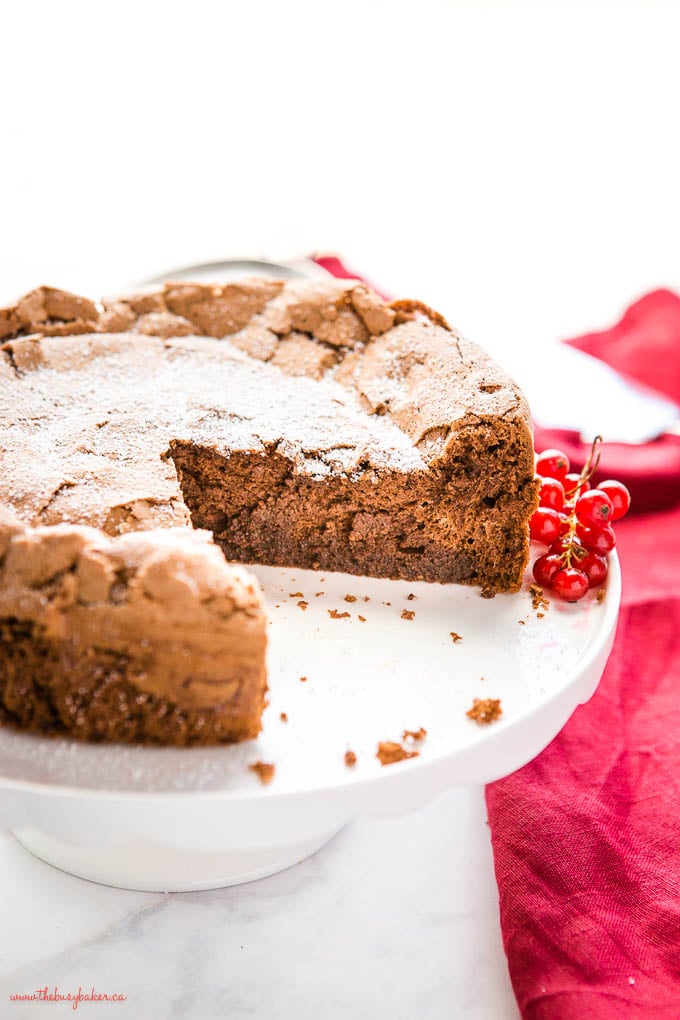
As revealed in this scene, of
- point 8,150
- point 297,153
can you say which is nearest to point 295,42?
point 297,153

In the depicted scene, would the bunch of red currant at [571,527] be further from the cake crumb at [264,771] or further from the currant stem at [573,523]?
the cake crumb at [264,771]

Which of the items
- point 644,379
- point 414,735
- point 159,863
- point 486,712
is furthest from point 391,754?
point 644,379

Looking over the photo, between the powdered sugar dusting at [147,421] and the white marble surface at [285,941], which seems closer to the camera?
the white marble surface at [285,941]

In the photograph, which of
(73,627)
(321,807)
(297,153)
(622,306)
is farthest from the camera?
(622,306)

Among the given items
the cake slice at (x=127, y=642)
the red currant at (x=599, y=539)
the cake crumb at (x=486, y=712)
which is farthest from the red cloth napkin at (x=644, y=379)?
the cake slice at (x=127, y=642)

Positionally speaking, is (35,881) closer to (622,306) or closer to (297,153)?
(297,153)

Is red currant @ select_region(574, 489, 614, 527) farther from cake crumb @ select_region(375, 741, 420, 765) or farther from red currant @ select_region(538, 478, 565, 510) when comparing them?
cake crumb @ select_region(375, 741, 420, 765)
